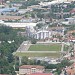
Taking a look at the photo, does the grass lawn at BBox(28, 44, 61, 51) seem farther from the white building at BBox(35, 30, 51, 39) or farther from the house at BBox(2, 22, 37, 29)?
the house at BBox(2, 22, 37, 29)

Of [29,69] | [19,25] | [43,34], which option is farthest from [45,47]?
[19,25]

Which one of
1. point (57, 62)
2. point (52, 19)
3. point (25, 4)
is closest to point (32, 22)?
point (52, 19)

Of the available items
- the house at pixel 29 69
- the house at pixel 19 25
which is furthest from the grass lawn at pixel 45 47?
the house at pixel 19 25

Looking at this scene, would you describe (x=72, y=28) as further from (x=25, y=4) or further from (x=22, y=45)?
(x=25, y=4)

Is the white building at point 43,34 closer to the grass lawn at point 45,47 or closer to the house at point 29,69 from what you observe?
the grass lawn at point 45,47

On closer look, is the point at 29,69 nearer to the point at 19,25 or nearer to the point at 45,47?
the point at 45,47

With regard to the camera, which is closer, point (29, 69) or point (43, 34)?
point (29, 69)

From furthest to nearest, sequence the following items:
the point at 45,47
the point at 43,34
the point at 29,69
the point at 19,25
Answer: the point at 19,25 → the point at 43,34 → the point at 45,47 → the point at 29,69

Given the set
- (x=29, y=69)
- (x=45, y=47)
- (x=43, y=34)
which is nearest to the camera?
(x=29, y=69)

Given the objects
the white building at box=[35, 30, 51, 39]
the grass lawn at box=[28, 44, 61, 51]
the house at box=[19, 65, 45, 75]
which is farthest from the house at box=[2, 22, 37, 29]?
the house at box=[19, 65, 45, 75]

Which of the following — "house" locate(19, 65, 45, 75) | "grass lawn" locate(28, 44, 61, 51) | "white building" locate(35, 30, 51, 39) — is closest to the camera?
"house" locate(19, 65, 45, 75)

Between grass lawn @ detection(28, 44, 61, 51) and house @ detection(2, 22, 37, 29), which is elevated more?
grass lawn @ detection(28, 44, 61, 51)
